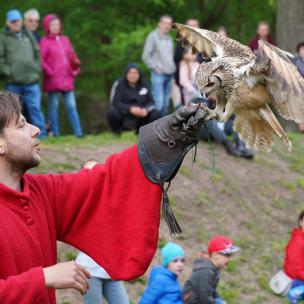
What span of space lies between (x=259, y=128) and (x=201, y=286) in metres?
2.04

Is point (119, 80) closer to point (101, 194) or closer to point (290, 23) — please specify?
point (290, 23)

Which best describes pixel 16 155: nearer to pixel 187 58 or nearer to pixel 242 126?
pixel 242 126

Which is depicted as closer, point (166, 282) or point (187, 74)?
point (166, 282)

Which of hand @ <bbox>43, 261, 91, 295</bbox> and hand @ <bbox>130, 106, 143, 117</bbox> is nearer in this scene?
hand @ <bbox>43, 261, 91, 295</bbox>

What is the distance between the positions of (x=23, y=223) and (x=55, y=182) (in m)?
0.39

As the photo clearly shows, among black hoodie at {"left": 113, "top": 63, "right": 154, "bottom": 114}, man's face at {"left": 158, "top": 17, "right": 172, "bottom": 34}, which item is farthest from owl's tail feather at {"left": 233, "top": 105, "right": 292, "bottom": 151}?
man's face at {"left": 158, "top": 17, "right": 172, "bottom": 34}

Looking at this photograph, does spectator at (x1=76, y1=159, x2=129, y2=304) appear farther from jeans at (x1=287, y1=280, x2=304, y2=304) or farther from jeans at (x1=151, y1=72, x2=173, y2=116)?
jeans at (x1=151, y1=72, x2=173, y2=116)

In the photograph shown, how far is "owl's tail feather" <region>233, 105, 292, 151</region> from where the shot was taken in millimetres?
4488

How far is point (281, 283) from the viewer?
7605 millimetres

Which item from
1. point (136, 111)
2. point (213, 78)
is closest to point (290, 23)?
point (136, 111)

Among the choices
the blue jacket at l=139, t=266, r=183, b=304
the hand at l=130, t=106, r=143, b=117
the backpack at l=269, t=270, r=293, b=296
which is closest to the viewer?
the blue jacket at l=139, t=266, r=183, b=304

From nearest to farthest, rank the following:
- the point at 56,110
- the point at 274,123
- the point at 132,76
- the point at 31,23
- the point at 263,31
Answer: the point at 274,123 < the point at 132,76 < the point at 31,23 < the point at 56,110 < the point at 263,31

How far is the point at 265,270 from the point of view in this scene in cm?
839

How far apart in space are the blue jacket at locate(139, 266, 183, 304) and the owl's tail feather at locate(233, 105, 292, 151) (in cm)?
194
